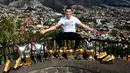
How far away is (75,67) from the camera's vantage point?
566 cm

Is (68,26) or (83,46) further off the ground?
(68,26)

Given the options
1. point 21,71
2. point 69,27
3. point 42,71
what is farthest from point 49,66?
point 69,27

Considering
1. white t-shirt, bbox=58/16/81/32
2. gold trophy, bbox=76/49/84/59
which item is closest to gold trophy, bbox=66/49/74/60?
gold trophy, bbox=76/49/84/59

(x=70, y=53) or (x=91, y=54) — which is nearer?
(x=91, y=54)

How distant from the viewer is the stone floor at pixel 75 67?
5289mm

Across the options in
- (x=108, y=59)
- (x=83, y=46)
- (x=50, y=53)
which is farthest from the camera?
(x=83, y=46)

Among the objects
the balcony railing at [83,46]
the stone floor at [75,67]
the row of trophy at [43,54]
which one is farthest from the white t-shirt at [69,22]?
the stone floor at [75,67]

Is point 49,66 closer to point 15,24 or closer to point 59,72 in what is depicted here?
point 59,72

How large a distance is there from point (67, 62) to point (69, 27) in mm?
957

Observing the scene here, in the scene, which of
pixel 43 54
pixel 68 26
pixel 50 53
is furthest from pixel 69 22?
pixel 43 54

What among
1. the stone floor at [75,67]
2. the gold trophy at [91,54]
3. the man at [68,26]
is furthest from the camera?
the man at [68,26]

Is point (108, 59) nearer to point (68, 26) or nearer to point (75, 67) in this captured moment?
point (75, 67)

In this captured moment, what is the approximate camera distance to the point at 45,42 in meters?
6.76

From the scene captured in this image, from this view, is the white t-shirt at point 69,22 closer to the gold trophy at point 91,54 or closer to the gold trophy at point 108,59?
the gold trophy at point 91,54
